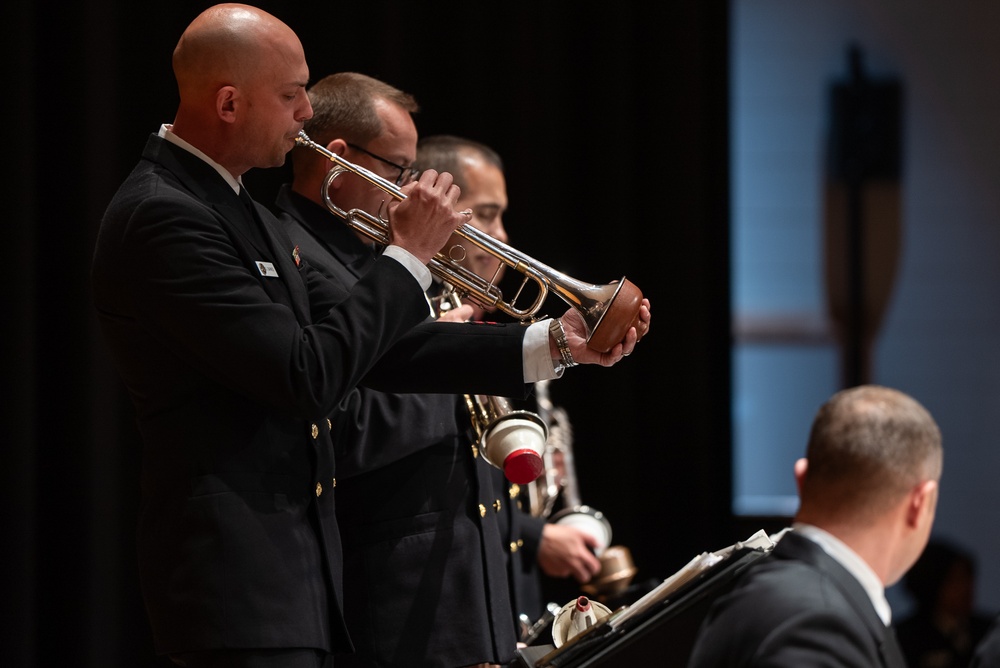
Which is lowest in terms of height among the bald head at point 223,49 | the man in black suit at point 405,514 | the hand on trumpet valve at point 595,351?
the man in black suit at point 405,514

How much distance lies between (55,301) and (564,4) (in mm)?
1730

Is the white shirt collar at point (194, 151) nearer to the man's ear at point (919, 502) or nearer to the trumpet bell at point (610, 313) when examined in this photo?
the trumpet bell at point (610, 313)

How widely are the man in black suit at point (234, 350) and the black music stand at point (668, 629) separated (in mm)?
429

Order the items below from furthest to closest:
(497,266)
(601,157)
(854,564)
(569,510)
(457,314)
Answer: (601,157)
(569,510)
(497,266)
(457,314)
(854,564)

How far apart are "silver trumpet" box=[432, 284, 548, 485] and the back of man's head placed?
2.55ft

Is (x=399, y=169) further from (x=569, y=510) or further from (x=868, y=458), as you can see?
(x=868, y=458)

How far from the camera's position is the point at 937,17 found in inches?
183

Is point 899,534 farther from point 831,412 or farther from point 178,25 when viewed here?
point 178,25

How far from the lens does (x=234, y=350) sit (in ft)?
5.81

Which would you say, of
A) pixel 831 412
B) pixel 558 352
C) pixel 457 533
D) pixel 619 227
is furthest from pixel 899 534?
pixel 619 227

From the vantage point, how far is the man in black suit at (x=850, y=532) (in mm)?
1424

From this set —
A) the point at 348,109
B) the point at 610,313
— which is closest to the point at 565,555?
the point at 610,313

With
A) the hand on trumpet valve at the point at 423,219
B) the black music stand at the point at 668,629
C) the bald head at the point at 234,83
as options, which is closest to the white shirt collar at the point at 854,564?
the black music stand at the point at 668,629

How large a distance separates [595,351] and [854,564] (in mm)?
702
